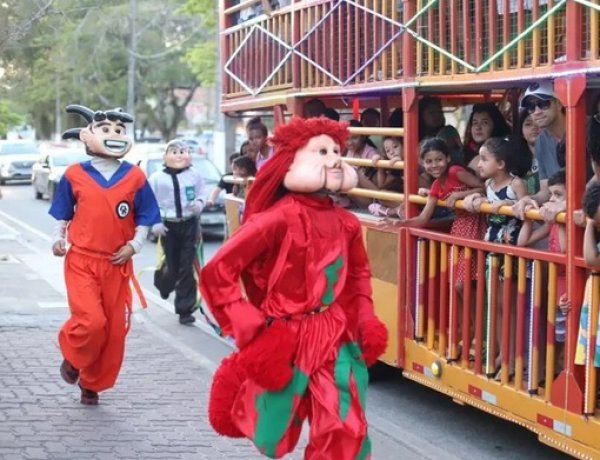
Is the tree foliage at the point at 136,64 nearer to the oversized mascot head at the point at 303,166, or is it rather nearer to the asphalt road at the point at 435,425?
the asphalt road at the point at 435,425

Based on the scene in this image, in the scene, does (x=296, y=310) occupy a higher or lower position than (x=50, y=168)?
higher

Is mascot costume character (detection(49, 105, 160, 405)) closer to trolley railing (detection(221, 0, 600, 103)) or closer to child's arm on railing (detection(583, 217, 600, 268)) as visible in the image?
trolley railing (detection(221, 0, 600, 103))

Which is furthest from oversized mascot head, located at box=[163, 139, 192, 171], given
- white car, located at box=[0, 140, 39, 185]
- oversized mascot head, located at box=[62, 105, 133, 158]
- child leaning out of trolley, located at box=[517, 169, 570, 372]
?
white car, located at box=[0, 140, 39, 185]

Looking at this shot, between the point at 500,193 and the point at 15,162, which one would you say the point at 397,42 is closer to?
the point at 500,193

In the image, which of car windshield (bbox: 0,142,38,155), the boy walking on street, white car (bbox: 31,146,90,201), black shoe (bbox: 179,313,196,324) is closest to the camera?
the boy walking on street

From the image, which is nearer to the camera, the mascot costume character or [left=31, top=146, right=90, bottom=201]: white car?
the mascot costume character

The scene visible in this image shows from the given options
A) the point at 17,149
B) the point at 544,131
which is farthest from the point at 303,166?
the point at 17,149

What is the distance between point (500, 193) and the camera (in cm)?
680

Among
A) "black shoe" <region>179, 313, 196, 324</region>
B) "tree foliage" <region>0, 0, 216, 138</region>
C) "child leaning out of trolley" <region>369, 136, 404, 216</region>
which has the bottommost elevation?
"black shoe" <region>179, 313, 196, 324</region>

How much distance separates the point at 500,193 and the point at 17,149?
1379 inches

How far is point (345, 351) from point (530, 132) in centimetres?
248

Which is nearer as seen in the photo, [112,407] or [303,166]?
[303,166]

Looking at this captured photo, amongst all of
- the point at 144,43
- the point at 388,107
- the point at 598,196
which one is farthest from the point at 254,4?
the point at 144,43

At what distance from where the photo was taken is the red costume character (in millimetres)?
4984
